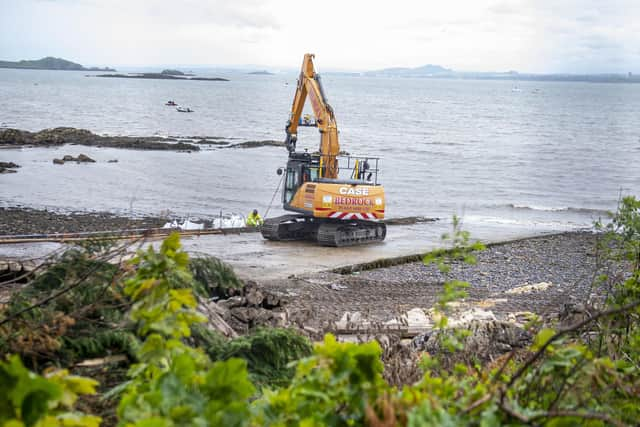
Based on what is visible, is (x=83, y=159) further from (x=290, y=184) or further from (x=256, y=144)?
(x=290, y=184)

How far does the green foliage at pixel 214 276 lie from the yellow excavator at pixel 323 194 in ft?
38.5

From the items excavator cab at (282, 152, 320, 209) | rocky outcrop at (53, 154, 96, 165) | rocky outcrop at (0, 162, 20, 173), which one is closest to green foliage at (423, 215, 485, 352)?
excavator cab at (282, 152, 320, 209)

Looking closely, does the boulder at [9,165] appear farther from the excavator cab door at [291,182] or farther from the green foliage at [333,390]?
the green foliage at [333,390]

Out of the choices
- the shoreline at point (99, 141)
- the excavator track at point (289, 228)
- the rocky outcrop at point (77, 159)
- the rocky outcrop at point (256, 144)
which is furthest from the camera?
the rocky outcrop at point (256, 144)

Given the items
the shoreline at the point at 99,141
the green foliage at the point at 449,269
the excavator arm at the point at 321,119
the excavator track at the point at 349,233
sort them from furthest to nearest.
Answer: the shoreline at the point at 99,141 < the excavator arm at the point at 321,119 < the excavator track at the point at 349,233 < the green foliage at the point at 449,269

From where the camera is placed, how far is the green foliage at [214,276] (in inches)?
360

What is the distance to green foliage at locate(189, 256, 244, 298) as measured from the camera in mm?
9141

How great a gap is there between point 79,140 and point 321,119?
39622 mm

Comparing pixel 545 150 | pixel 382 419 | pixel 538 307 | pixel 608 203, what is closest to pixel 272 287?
pixel 538 307

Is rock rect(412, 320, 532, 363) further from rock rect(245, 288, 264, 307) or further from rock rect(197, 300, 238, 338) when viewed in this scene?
rock rect(197, 300, 238, 338)

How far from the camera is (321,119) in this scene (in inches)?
902

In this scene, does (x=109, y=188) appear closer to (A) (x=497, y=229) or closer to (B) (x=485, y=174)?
(A) (x=497, y=229)

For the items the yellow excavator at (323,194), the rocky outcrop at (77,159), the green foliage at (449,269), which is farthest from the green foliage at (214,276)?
the rocky outcrop at (77,159)

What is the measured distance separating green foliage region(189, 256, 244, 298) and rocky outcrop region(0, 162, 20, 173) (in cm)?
3328
